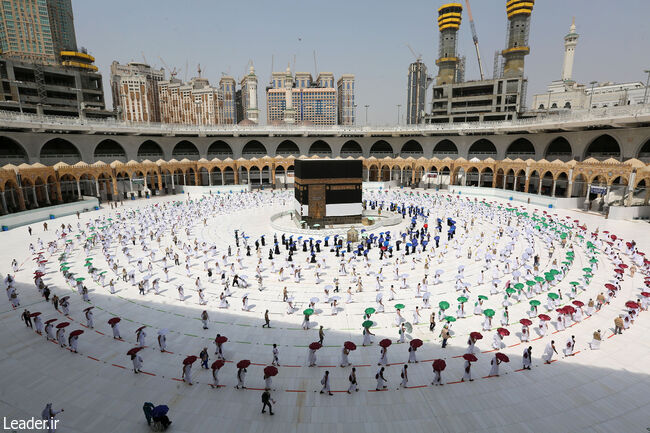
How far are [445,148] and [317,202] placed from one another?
134 feet

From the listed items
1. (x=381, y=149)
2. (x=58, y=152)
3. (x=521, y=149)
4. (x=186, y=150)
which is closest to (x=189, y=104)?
(x=186, y=150)

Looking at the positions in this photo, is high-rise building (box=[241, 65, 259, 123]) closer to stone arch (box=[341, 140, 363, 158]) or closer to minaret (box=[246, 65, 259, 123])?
minaret (box=[246, 65, 259, 123])

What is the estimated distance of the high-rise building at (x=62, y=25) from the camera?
318ft

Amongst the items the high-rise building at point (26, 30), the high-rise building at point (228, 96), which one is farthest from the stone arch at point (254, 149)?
the high-rise building at point (228, 96)

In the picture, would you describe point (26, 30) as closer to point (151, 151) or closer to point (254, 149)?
point (151, 151)

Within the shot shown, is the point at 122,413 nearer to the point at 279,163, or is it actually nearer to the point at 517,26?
the point at 279,163

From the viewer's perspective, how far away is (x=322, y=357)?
11523 millimetres

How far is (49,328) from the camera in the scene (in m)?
12.5

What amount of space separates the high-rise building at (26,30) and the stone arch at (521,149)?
350 feet

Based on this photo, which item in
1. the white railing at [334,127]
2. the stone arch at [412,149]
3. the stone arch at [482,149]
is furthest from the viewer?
the stone arch at [412,149]

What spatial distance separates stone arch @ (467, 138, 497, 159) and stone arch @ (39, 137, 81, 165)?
62.5 metres

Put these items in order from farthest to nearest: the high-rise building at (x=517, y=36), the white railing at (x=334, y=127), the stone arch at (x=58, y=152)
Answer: the high-rise building at (x=517, y=36) < the stone arch at (x=58, y=152) < the white railing at (x=334, y=127)

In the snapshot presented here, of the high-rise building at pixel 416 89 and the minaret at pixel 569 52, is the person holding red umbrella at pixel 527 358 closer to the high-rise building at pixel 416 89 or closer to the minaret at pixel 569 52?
the minaret at pixel 569 52

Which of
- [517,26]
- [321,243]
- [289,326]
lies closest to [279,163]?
[321,243]
